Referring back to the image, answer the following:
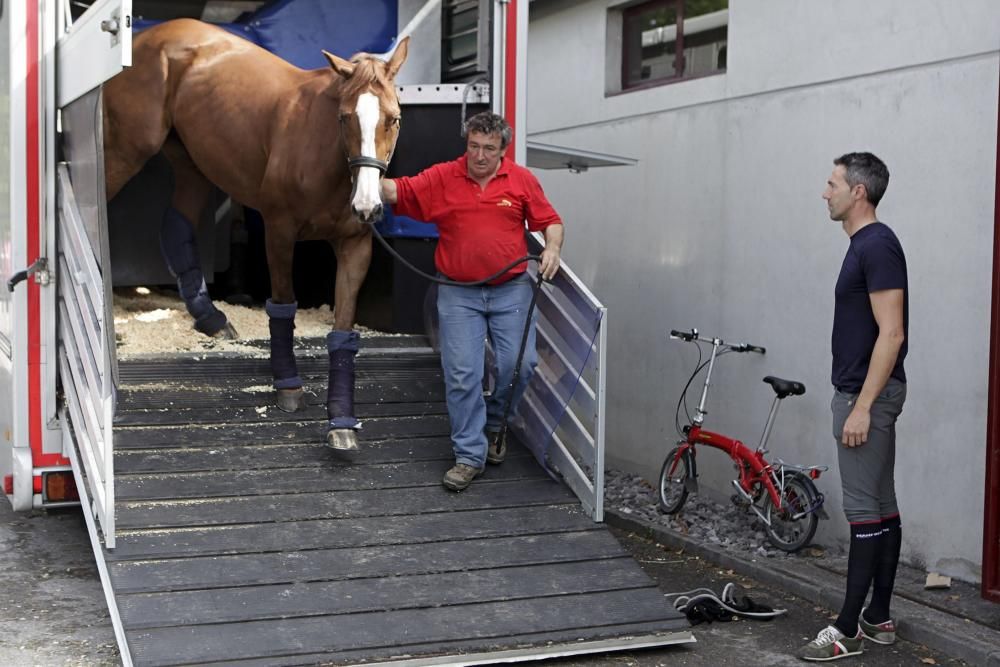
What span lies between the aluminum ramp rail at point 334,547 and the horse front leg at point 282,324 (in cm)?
11

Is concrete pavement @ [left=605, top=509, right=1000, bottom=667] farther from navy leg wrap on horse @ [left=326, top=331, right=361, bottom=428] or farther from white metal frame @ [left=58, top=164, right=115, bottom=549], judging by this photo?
white metal frame @ [left=58, top=164, right=115, bottom=549]

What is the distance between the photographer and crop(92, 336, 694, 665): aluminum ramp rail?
4.50m

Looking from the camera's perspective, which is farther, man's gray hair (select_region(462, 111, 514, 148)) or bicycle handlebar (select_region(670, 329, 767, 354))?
bicycle handlebar (select_region(670, 329, 767, 354))

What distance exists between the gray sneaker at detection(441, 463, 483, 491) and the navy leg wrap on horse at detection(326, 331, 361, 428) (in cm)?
48

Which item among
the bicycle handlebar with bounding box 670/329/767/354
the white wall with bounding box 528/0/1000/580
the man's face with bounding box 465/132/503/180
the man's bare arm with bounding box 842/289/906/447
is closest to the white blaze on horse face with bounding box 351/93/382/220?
the man's face with bounding box 465/132/503/180

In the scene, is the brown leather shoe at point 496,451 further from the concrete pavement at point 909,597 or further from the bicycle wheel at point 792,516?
the bicycle wheel at point 792,516

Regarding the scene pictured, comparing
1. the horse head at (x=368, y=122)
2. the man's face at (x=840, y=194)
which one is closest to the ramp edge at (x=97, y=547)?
the horse head at (x=368, y=122)

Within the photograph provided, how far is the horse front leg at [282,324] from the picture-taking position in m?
5.94

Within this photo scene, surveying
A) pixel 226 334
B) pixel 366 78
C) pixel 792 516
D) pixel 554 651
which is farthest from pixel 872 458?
pixel 226 334

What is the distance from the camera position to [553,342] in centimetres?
595

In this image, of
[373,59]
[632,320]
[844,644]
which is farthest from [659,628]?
[632,320]

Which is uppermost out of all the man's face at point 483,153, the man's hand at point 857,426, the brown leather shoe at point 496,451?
the man's face at point 483,153

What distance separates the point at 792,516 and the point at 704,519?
1.10 meters

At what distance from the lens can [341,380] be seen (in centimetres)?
570
